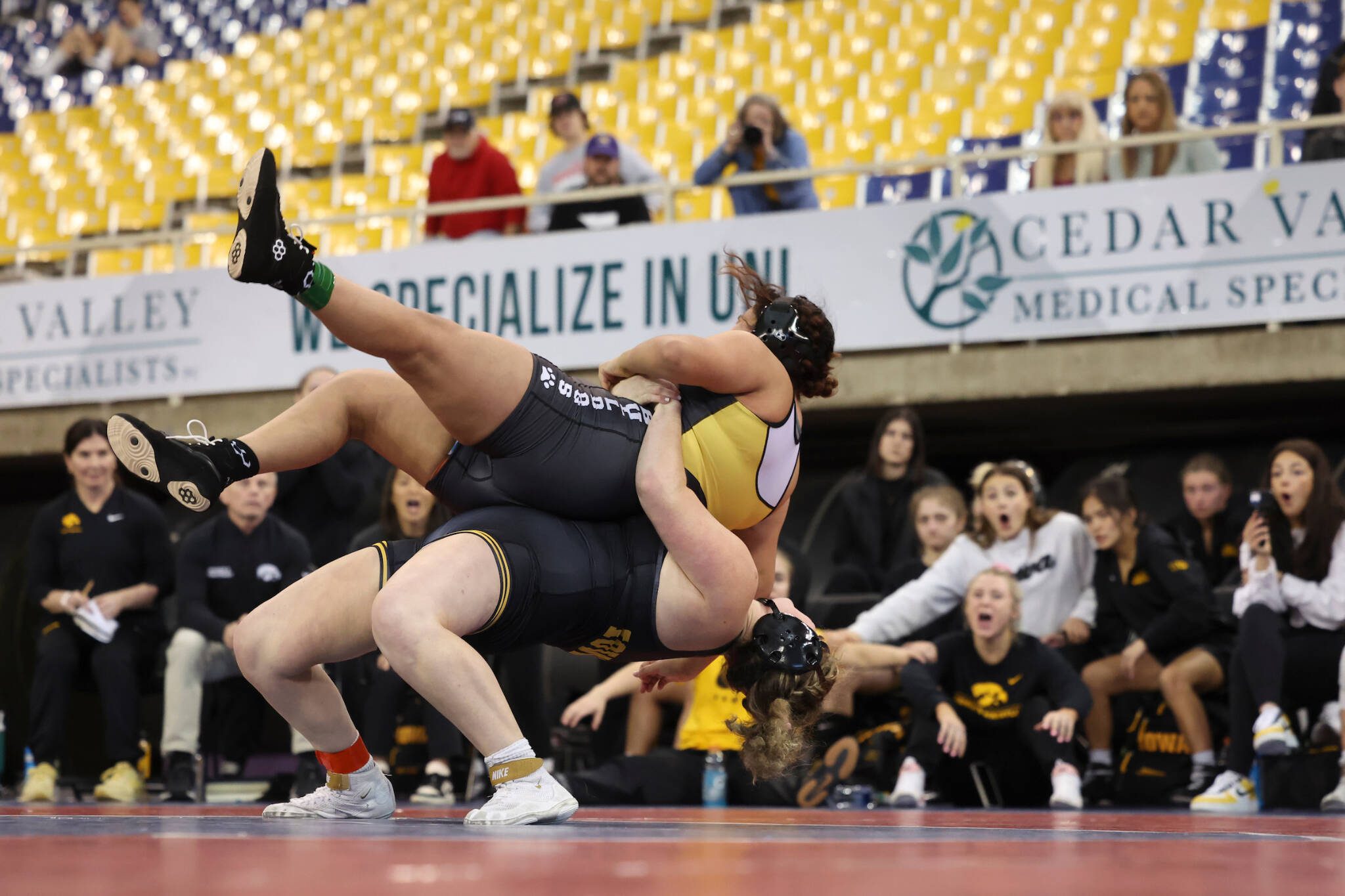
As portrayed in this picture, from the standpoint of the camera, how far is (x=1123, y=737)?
605 cm

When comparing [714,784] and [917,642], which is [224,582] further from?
[917,642]

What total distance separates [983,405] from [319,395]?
17.1 feet

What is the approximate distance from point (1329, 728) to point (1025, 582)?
1.19 m

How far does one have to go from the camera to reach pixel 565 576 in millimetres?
3369

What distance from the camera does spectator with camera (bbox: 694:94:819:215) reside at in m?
8.02

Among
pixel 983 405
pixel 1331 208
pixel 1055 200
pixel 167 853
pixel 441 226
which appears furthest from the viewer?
pixel 441 226

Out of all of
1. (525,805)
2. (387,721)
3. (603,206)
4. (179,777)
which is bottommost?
(179,777)

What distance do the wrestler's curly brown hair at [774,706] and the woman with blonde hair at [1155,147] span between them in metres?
4.67

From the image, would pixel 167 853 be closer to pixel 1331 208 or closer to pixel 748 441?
pixel 748 441

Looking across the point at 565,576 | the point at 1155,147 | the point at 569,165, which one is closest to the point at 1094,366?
the point at 1155,147

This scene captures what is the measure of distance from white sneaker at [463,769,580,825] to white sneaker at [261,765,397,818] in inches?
19.0

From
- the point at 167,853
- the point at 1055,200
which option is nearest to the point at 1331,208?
the point at 1055,200

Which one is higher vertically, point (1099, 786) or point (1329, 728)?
point (1329, 728)

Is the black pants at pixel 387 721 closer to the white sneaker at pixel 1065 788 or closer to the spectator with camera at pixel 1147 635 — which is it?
the white sneaker at pixel 1065 788
